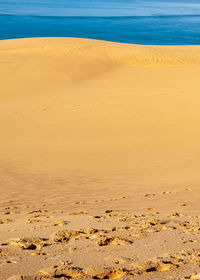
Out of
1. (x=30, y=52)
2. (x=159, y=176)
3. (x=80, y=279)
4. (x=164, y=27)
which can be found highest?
(x=164, y=27)

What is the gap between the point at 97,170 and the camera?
Answer: 27.9ft

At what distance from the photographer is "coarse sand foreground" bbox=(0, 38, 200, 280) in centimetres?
375

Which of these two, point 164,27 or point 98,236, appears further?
point 164,27

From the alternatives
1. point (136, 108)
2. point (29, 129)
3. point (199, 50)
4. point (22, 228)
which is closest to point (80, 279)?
point (22, 228)

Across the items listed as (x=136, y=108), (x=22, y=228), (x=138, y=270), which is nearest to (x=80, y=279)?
(x=138, y=270)

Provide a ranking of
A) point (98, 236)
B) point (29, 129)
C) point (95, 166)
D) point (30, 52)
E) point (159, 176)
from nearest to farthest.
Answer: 1. point (98, 236)
2. point (159, 176)
3. point (95, 166)
4. point (29, 129)
5. point (30, 52)

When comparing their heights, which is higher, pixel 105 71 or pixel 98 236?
pixel 105 71

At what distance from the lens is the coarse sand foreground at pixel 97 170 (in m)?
3.75

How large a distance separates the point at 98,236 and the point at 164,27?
162ft

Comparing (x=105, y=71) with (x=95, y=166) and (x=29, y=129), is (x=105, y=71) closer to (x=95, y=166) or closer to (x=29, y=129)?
(x=29, y=129)

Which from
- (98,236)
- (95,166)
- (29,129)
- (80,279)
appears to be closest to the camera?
(80,279)

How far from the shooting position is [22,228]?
4.77 metres

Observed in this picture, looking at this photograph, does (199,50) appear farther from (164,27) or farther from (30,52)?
(164,27)

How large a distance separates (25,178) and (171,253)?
4.69 meters
